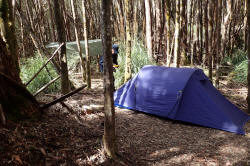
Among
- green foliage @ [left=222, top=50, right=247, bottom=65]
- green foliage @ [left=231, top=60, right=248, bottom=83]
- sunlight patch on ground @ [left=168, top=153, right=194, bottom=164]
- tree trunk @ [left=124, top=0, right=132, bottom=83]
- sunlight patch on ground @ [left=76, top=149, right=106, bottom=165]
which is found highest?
tree trunk @ [left=124, top=0, right=132, bottom=83]

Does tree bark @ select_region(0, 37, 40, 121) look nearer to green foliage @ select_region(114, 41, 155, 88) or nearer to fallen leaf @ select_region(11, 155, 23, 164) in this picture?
fallen leaf @ select_region(11, 155, 23, 164)

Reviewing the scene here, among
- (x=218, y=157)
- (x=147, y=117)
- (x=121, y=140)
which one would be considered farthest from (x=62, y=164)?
(x=147, y=117)

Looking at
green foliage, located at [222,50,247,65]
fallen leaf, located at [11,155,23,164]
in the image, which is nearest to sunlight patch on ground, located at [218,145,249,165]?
fallen leaf, located at [11,155,23,164]

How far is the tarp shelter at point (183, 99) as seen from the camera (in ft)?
15.3

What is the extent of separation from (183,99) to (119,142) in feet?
6.73

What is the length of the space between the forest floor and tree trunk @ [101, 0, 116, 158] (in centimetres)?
18

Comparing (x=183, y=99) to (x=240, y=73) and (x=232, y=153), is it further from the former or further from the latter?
(x=240, y=73)

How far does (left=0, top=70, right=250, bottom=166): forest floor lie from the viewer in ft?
7.82

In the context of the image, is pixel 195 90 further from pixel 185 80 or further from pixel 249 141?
pixel 249 141

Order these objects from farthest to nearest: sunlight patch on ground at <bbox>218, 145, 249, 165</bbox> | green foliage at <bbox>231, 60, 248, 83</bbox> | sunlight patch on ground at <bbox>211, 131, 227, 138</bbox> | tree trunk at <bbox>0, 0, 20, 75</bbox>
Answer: green foliage at <bbox>231, 60, 248, 83</bbox> < sunlight patch on ground at <bbox>211, 131, 227, 138</bbox> < sunlight patch on ground at <bbox>218, 145, 249, 165</bbox> < tree trunk at <bbox>0, 0, 20, 75</bbox>

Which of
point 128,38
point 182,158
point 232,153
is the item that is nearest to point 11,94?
point 182,158

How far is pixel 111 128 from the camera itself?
2.75 metres

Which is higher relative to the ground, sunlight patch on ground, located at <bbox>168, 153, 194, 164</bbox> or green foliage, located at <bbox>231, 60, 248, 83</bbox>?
green foliage, located at <bbox>231, 60, 248, 83</bbox>

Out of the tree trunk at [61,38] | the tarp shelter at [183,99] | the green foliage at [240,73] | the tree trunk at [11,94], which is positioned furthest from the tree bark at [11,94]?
the green foliage at [240,73]
